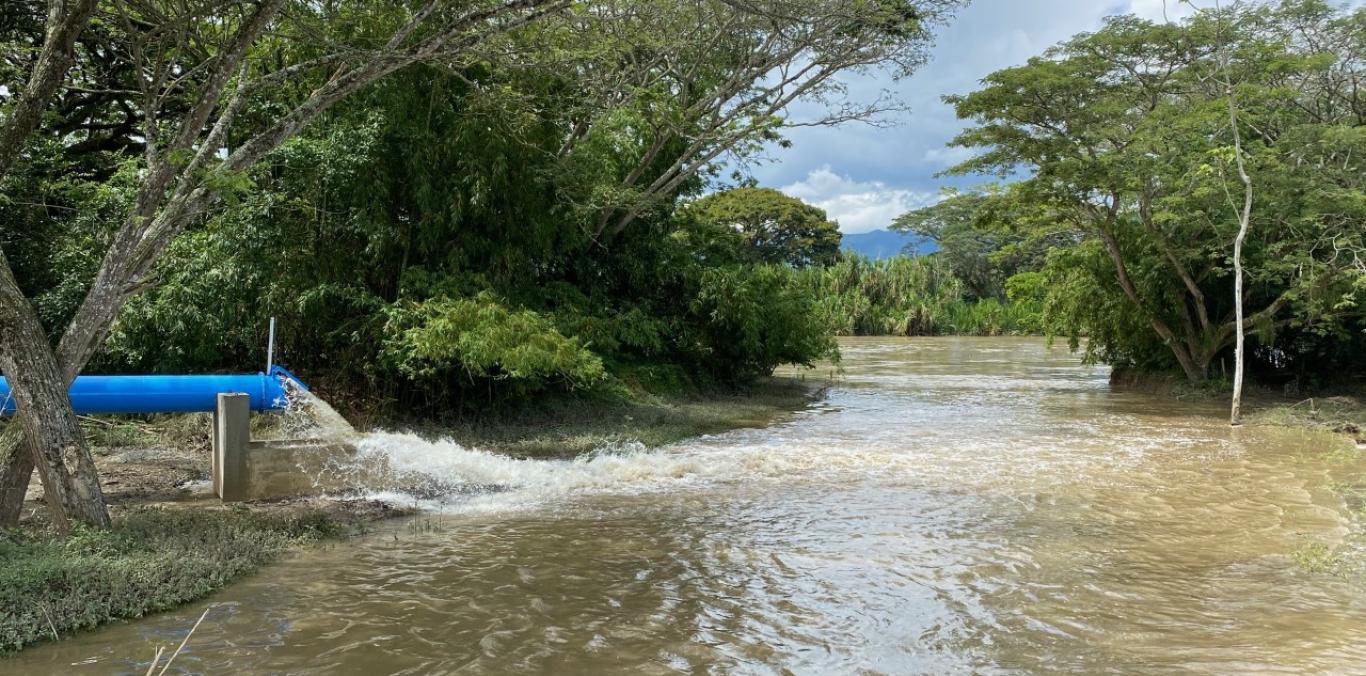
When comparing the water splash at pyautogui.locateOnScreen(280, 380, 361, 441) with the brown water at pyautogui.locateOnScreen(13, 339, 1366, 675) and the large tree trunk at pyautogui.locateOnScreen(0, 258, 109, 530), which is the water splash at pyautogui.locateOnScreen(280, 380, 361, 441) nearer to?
the brown water at pyautogui.locateOnScreen(13, 339, 1366, 675)

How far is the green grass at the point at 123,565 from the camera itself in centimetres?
482

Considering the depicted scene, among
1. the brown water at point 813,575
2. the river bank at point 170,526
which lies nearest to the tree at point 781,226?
the river bank at point 170,526

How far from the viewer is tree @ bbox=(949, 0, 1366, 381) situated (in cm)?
1577

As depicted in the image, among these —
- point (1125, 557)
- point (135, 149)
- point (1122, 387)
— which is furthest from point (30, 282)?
point (1122, 387)

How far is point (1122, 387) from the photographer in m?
22.3

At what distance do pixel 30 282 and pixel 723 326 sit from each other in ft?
Answer: 35.6

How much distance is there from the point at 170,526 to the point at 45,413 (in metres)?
1.32

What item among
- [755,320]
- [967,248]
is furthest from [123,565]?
[967,248]

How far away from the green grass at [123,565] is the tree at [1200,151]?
14511 millimetres

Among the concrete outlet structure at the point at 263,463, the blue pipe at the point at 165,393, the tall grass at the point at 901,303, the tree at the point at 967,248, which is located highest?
the tree at the point at 967,248

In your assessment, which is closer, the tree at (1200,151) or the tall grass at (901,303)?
the tree at (1200,151)

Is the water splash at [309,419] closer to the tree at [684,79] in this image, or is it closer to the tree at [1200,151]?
the tree at [684,79]

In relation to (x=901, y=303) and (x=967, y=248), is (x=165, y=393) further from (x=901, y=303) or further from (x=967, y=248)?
(x=967, y=248)

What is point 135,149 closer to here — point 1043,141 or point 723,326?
point 723,326
